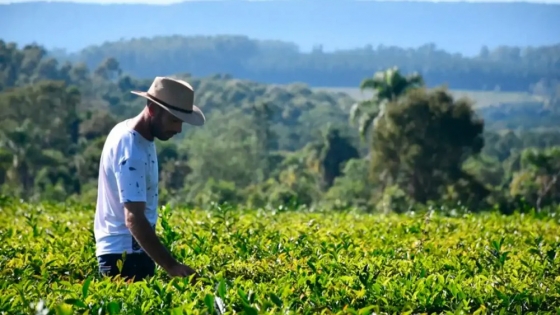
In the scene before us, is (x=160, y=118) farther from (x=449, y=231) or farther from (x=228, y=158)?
(x=228, y=158)

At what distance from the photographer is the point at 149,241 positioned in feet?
17.6

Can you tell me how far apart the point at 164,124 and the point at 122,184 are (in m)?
0.42

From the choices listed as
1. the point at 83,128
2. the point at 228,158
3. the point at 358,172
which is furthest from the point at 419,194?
the point at 83,128

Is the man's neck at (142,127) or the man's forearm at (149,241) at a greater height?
the man's neck at (142,127)

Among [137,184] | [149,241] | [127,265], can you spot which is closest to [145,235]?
[149,241]

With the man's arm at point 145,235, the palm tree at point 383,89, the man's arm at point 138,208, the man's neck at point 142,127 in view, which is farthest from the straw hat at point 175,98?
the palm tree at point 383,89

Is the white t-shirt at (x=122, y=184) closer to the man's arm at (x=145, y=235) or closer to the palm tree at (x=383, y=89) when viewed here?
the man's arm at (x=145, y=235)

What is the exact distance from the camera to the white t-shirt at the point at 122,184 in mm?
5488

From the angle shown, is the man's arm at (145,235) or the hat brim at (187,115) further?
the hat brim at (187,115)

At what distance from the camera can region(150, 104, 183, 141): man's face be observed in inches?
222

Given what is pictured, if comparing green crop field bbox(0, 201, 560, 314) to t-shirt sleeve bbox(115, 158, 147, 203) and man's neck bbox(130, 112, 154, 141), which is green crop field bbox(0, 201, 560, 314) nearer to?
t-shirt sleeve bbox(115, 158, 147, 203)

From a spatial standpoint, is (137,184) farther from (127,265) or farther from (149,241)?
(127,265)

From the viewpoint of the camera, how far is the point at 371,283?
195 inches

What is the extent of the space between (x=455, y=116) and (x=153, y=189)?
42.0 metres
